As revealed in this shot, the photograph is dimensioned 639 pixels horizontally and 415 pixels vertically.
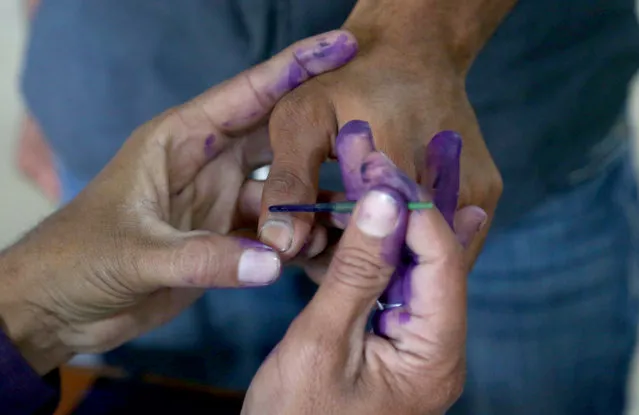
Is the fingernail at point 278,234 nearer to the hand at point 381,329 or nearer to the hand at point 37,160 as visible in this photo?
the hand at point 381,329

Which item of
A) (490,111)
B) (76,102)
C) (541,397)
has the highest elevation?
(76,102)

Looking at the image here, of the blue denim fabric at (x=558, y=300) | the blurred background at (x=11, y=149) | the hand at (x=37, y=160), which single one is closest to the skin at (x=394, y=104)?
the blue denim fabric at (x=558, y=300)

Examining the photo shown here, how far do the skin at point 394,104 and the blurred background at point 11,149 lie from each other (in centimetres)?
91

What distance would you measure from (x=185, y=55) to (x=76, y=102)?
15 centimetres

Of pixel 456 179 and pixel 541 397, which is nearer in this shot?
pixel 456 179

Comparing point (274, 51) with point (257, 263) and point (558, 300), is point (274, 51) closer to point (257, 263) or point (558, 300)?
point (257, 263)

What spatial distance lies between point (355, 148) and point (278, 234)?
0.08 metres

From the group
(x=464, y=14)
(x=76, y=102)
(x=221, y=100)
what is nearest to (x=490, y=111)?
(x=464, y=14)

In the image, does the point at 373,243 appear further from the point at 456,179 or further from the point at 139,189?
the point at 139,189

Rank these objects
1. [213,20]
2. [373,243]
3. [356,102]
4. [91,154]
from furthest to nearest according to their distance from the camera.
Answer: [91,154] < [213,20] < [356,102] < [373,243]

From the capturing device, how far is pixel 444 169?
46 centimetres

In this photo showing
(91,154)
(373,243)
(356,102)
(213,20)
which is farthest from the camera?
(91,154)

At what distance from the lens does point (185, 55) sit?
69cm

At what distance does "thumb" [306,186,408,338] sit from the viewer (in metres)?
0.39
